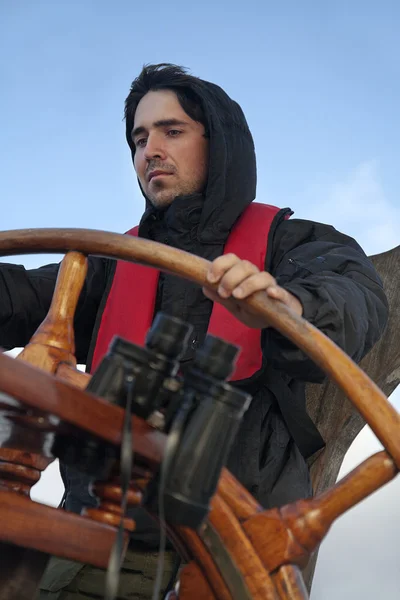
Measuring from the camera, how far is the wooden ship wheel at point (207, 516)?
2.57ft

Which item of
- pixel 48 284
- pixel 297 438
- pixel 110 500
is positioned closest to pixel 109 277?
pixel 48 284

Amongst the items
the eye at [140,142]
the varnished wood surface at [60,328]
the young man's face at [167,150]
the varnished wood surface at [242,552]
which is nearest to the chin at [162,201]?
the young man's face at [167,150]

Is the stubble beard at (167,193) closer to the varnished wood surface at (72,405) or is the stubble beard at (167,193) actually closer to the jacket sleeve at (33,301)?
the jacket sleeve at (33,301)

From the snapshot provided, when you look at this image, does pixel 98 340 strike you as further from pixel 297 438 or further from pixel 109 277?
pixel 297 438

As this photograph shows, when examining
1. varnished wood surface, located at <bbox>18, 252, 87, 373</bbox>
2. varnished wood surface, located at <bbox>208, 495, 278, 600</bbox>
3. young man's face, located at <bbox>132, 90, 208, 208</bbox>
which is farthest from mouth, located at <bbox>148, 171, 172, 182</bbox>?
varnished wood surface, located at <bbox>208, 495, 278, 600</bbox>

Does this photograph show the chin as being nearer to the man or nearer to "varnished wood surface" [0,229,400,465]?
the man

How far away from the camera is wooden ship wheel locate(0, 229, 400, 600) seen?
784 mm

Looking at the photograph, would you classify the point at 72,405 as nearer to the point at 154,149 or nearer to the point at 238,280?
the point at 238,280

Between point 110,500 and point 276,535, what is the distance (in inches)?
8.1

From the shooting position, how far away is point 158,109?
2102 mm

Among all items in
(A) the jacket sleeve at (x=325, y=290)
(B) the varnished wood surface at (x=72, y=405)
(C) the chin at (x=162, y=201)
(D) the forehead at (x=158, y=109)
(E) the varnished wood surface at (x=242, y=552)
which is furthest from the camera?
(D) the forehead at (x=158, y=109)

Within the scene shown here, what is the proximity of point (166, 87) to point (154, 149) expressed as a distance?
0.22 metres

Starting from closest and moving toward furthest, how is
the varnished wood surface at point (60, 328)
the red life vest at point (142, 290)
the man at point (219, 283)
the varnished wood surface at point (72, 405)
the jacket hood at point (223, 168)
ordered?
1. the varnished wood surface at point (72, 405)
2. the varnished wood surface at point (60, 328)
3. the man at point (219, 283)
4. the red life vest at point (142, 290)
5. the jacket hood at point (223, 168)

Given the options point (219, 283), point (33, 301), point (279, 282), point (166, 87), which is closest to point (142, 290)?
point (33, 301)
